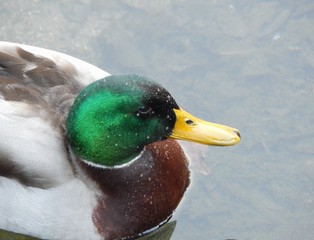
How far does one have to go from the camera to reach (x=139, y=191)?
15.3 ft

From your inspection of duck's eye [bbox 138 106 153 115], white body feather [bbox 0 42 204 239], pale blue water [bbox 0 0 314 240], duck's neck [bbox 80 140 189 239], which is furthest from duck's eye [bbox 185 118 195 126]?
pale blue water [bbox 0 0 314 240]

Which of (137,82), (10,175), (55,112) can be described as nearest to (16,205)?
(10,175)

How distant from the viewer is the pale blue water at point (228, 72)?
16.9 ft

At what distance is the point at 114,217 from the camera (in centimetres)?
461

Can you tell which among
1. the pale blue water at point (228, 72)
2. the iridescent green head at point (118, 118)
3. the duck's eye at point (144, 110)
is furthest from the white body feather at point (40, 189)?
the pale blue water at point (228, 72)

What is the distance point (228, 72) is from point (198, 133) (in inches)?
67.5

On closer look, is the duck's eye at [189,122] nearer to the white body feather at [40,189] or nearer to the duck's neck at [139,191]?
the duck's neck at [139,191]

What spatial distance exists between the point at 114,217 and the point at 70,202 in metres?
0.32

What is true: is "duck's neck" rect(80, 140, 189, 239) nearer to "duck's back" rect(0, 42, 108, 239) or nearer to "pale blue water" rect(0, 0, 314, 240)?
"duck's back" rect(0, 42, 108, 239)

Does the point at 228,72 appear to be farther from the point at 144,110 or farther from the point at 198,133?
the point at 144,110

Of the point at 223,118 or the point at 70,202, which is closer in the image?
the point at 70,202

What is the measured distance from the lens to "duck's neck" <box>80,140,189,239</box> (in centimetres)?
456

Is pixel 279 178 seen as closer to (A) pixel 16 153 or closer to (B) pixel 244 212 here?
(B) pixel 244 212

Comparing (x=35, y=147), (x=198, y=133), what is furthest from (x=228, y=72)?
(x=35, y=147)
